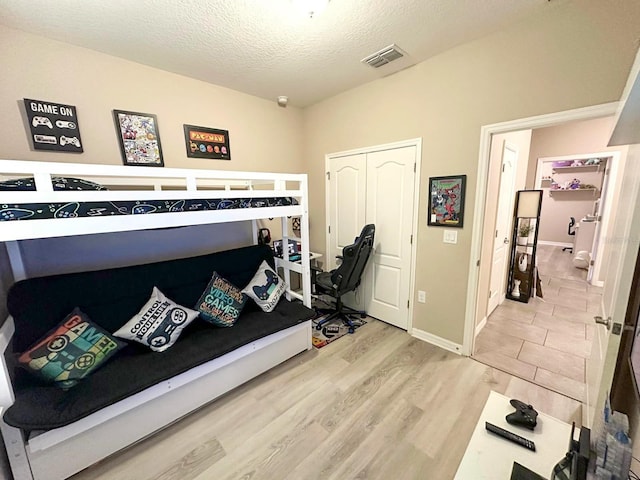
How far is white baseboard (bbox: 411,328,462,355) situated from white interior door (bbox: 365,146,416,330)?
6.5 inches

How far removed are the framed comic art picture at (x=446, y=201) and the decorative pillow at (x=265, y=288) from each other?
162cm

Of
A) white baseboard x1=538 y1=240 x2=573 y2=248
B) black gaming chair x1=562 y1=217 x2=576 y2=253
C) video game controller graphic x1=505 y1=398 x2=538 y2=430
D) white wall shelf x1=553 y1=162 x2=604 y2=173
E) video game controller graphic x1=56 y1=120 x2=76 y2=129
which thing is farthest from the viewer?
white baseboard x1=538 y1=240 x2=573 y2=248

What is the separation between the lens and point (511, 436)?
968 mm

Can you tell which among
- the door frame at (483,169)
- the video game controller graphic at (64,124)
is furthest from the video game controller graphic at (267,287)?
the video game controller graphic at (64,124)

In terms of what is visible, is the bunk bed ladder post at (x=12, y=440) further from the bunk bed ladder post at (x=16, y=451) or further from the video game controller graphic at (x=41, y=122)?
the video game controller graphic at (x=41, y=122)

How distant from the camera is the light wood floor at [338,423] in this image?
1.42 meters

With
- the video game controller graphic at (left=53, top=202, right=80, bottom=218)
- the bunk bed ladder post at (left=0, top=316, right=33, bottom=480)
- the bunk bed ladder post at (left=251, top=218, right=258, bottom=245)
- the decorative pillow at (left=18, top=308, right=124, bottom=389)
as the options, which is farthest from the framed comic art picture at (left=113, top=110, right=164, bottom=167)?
the bunk bed ladder post at (left=0, top=316, right=33, bottom=480)

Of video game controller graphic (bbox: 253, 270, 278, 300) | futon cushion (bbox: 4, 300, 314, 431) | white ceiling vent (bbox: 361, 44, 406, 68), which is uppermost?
white ceiling vent (bbox: 361, 44, 406, 68)

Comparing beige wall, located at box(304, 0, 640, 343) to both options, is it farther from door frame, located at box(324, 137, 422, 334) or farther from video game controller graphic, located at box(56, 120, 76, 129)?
video game controller graphic, located at box(56, 120, 76, 129)

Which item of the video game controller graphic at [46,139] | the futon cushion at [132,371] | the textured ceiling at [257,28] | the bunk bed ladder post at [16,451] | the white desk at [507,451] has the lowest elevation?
the bunk bed ladder post at [16,451]

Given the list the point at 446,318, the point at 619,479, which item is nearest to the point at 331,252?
the point at 446,318

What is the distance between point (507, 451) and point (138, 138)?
125 inches

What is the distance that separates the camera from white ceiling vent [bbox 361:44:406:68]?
6.88 ft

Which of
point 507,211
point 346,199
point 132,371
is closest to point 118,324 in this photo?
point 132,371
